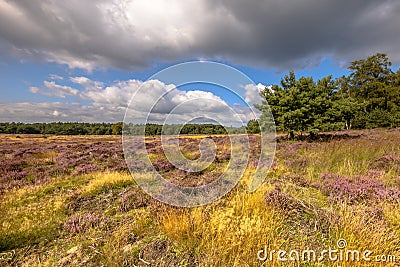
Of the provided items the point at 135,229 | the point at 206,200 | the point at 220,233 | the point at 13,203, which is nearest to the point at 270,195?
the point at 206,200

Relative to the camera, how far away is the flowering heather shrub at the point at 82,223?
12.5 ft

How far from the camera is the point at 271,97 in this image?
1633 cm

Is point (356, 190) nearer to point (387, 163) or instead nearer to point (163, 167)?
point (387, 163)

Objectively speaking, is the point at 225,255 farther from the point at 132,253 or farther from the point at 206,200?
the point at 206,200

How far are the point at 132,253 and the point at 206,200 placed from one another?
1.95 m

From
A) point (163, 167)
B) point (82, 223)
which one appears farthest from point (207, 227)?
point (163, 167)

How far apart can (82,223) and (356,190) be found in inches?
246

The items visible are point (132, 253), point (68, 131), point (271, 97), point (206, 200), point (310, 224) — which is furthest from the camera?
point (68, 131)

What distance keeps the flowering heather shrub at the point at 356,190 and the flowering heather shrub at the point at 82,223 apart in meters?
5.20

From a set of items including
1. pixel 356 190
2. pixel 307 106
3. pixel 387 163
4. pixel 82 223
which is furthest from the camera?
pixel 307 106

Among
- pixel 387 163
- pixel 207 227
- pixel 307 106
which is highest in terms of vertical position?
pixel 307 106

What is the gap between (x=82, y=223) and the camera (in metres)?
3.92

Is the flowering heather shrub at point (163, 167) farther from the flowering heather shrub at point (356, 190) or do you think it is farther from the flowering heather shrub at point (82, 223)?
the flowering heather shrub at point (356, 190)

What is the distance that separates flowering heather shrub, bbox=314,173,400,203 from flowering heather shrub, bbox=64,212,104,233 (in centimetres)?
520
